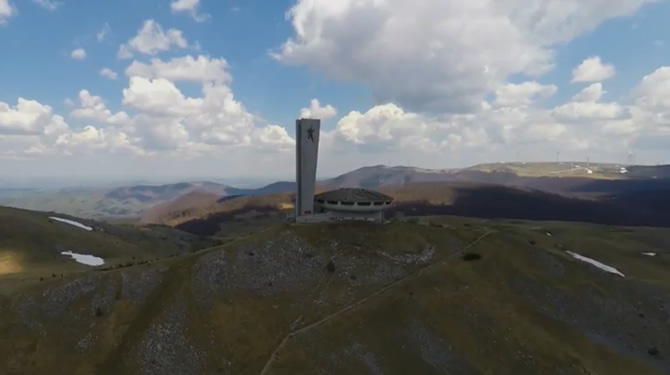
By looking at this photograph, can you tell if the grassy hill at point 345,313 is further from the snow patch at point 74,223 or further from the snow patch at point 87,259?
the snow patch at point 74,223

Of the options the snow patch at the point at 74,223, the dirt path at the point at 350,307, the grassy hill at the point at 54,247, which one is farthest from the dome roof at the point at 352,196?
the snow patch at the point at 74,223

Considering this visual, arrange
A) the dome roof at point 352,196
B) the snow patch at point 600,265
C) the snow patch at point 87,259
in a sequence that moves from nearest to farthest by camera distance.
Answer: the dome roof at point 352,196, the snow patch at point 600,265, the snow patch at point 87,259

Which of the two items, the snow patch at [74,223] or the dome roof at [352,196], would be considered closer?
the dome roof at [352,196]

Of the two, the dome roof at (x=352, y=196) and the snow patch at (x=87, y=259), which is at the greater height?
the dome roof at (x=352, y=196)

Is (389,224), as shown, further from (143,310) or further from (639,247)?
(639,247)

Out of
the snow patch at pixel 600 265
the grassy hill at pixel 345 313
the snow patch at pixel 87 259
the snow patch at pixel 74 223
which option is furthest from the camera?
the snow patch at pixel 74 223

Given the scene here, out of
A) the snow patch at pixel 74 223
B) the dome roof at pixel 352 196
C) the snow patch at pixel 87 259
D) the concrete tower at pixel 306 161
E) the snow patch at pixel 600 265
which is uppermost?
the concrete tower at pixel 306 161

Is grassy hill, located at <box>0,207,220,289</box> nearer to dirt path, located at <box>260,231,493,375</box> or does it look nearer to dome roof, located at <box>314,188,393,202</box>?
dome roof, located at <box>314,188,393,202</box>

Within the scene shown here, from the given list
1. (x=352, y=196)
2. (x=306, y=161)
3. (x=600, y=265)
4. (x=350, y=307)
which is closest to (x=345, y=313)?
(x=350, y=307)
